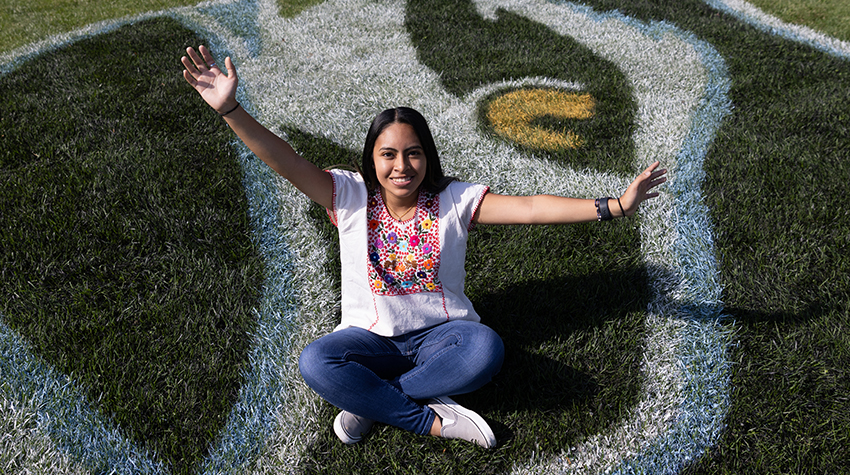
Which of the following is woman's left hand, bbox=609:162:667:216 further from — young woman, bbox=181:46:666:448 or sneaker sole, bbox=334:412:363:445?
sneaker sole, bbox=334:412:363:445

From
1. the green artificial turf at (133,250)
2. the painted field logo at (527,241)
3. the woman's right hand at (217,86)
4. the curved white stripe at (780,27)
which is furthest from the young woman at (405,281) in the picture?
the curved white stripe at (780,27)

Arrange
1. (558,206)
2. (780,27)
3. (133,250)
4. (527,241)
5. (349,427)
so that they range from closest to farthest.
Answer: (558,206) → (349,427) → (133,250) → (527,241) → (780,27)

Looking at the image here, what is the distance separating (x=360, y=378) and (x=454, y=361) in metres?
0.44

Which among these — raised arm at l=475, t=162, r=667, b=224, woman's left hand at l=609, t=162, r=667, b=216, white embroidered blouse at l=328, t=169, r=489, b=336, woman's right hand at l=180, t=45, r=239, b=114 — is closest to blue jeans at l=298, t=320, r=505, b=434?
white embroidered blouse at l=328, t=169, r=489, b=336

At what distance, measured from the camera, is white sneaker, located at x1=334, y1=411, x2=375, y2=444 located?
2.65 metres

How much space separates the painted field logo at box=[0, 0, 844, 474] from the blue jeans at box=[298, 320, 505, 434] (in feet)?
1.12

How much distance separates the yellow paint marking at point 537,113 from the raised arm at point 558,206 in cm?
221

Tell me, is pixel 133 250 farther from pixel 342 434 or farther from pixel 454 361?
pixel 454 361

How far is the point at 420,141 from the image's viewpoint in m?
2.56

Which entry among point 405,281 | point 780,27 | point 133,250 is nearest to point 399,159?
point 405,281

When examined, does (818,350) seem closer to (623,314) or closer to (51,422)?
(623,314)

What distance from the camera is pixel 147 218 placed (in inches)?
150

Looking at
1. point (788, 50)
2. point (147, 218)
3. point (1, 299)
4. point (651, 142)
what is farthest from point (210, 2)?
point (788, 50)

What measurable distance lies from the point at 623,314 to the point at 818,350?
3.29ft
